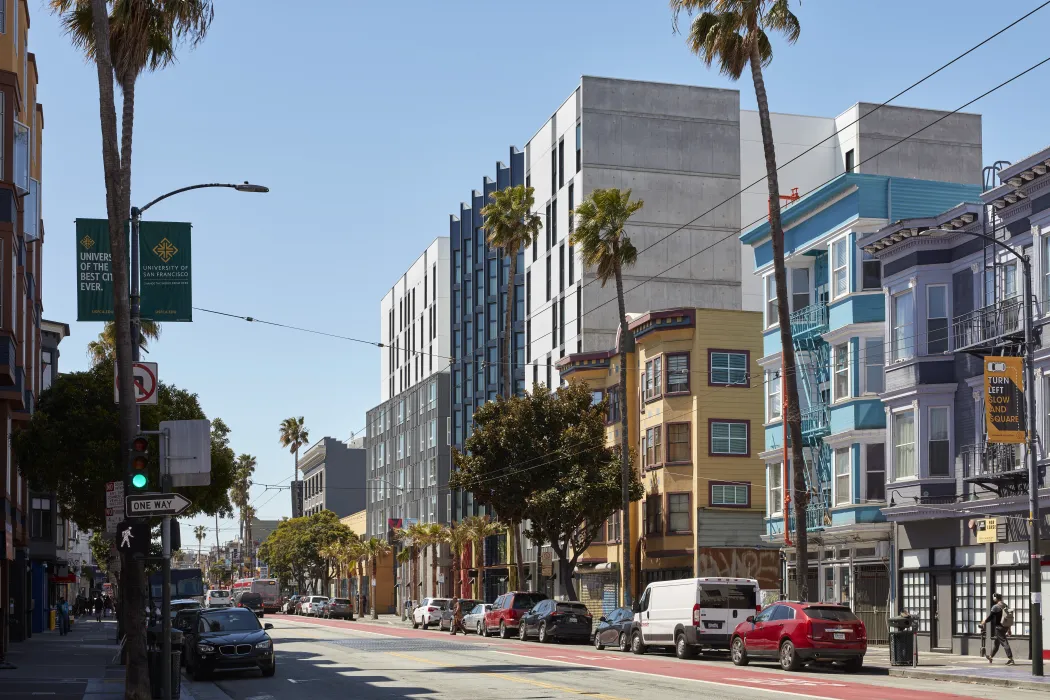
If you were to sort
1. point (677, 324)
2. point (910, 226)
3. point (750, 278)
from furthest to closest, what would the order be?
point (750, 278) → point (677, 324) → point (910, 226)

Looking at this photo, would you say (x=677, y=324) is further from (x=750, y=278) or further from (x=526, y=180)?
(x=526, y=180)

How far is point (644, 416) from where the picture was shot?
62.1 m

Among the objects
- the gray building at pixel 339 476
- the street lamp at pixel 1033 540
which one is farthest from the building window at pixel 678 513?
the gray building at pixel 339 476

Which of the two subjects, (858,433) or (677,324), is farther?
(677,324)

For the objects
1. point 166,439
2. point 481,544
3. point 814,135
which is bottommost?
point 481,544

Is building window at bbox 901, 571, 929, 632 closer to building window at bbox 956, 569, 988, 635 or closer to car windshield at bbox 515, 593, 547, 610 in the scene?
building window at bbox 956, 569, 988, 635

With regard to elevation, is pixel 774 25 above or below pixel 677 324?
above

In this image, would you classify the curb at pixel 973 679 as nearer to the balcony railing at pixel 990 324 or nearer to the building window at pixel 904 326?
the balcony railing at pixel 990 324

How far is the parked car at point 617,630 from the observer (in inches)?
1698

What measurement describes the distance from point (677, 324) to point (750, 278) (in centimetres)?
1689

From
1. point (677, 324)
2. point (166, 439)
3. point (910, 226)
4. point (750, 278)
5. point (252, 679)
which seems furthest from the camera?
point (750, 278)

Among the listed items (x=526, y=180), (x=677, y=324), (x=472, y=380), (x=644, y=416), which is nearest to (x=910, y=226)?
(x=677, y=324)

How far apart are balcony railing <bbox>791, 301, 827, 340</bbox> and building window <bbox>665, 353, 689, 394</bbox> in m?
10.7

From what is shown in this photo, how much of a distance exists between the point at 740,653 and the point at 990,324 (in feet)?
36.3
